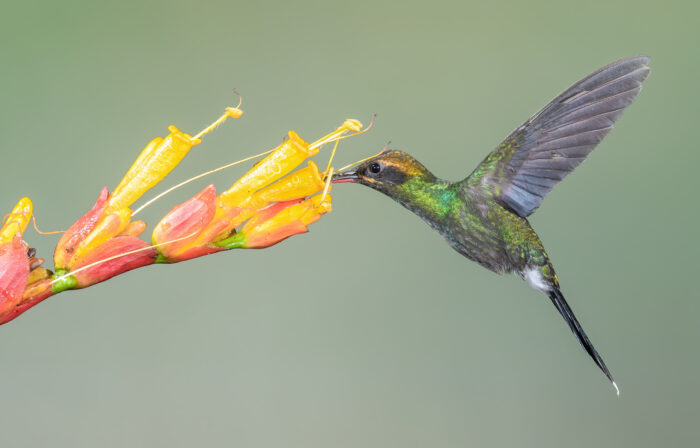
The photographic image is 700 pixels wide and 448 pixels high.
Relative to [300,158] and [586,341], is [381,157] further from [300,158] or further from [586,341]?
[586,341]

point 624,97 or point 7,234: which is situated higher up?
point 7,234

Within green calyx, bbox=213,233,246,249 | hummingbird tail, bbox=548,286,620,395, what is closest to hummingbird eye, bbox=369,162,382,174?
green calyx, bbox=213,233,246,249

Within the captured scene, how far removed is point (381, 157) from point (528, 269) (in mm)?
234

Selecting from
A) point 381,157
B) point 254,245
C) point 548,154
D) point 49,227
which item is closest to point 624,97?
point 548,154

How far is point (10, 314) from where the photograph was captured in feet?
1.53

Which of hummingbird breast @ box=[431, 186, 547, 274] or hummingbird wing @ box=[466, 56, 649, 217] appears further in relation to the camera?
hummingbird breast @ box=[431, 186, 547, 274]

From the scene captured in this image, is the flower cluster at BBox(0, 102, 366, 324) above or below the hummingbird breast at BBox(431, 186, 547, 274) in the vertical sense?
above

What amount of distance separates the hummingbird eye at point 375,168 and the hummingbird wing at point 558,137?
0.13 meters

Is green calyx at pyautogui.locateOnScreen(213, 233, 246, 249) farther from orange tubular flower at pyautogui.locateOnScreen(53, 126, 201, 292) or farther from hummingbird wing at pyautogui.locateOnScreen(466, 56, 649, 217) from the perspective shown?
hummingbird wing at pyautogui.locateOnScreen(466, 56, 649, 217)

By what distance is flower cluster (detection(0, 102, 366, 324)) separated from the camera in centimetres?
49

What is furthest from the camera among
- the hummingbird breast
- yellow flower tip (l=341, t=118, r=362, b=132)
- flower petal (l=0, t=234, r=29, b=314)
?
the hummingbird breast

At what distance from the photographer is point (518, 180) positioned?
0.69 m

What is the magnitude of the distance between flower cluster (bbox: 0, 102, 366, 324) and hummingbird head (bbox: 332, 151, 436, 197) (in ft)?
0.13

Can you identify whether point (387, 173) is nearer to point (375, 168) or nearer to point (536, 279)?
point (375, 168)
